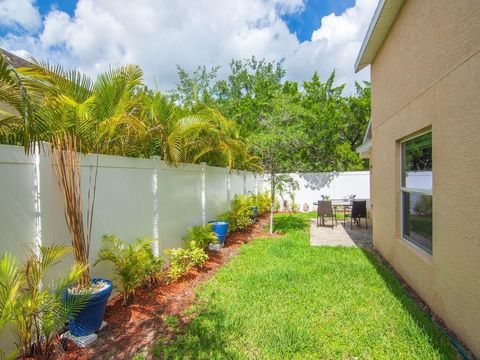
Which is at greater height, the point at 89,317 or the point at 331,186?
the point at 331,186

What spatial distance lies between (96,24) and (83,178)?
7611 mm

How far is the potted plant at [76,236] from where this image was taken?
3.29m

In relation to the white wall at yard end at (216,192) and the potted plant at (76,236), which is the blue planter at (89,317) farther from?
the white wall at yard end at (216,192)

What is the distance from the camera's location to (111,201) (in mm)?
4406

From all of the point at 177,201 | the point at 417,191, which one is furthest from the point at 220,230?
the point at 417,191

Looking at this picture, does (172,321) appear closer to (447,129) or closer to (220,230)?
(220,230)

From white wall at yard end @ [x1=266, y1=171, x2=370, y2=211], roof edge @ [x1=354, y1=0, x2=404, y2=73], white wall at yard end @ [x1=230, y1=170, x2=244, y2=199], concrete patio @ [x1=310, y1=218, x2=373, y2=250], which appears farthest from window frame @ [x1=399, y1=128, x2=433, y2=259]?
white wall at yard end @ [x1=266, y1=171, x2=370, y2=211]

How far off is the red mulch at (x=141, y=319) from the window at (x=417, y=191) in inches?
149

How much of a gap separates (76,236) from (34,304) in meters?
0.96

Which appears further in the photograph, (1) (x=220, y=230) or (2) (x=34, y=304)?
(1) (x=220, y=230)

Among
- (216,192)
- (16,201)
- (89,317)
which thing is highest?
(16,201)

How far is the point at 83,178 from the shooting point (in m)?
3.89

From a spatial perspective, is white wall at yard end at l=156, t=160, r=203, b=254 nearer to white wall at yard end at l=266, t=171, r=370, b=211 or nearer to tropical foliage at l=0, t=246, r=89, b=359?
tropical foliage at l=0, t=246, r=89, b=359

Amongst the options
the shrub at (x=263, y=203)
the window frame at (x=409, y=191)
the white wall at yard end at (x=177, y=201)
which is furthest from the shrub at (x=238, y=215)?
the window frame at (x=409, y=191)
